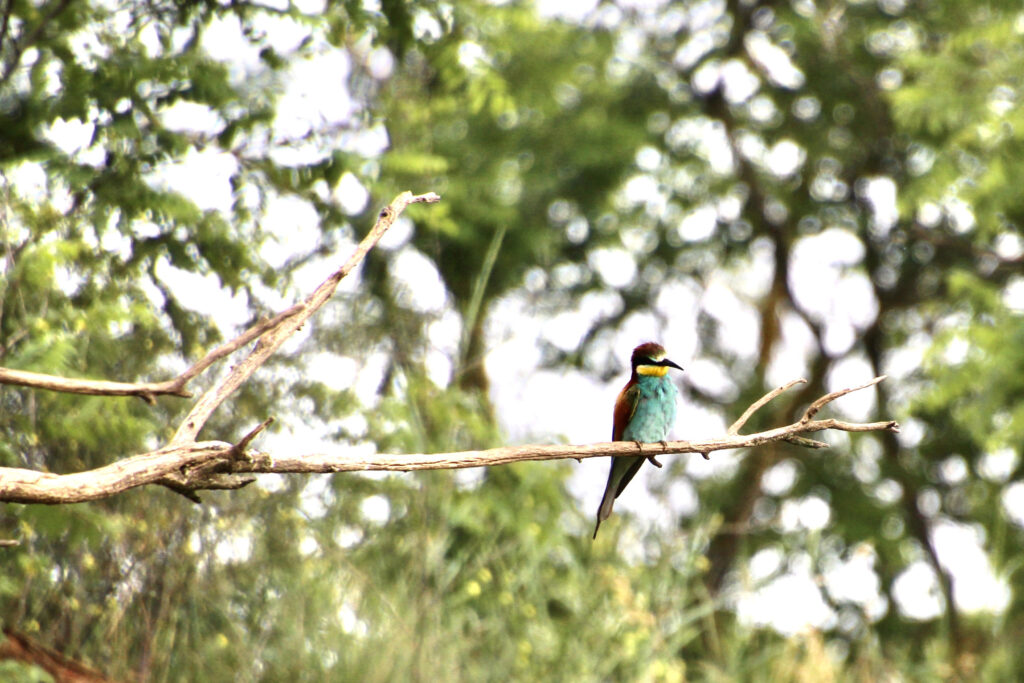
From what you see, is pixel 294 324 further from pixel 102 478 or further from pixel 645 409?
pixel 645 409

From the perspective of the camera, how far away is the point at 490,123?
11133 mm

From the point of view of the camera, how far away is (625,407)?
14.3 ft

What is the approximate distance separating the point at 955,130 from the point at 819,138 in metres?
2.70

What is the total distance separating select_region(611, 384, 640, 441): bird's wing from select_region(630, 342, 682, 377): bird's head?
128 mm

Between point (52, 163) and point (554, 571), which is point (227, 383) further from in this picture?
point (554, 571)

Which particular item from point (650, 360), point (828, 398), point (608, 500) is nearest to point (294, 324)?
point (828, 398)

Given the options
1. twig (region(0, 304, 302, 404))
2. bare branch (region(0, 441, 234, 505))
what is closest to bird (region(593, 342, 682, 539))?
Answer: twig (region(0, 304, 302, 404))

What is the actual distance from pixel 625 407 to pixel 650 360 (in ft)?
0.83

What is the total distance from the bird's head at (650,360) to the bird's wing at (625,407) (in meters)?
0.13

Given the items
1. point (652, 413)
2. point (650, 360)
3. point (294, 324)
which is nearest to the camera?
point (294, 324)

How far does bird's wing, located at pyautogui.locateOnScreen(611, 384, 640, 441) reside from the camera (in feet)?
14.2

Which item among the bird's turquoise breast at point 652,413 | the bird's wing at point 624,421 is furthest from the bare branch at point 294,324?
the bird's turquoise breast at point 652,413

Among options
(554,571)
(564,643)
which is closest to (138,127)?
(564,643)

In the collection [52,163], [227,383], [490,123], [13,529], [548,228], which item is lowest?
[13,529]
